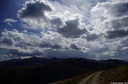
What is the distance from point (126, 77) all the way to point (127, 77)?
544 millimetres

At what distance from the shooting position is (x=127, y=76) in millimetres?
44688

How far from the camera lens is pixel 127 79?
4278 centimetres

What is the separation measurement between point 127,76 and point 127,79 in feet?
6.71

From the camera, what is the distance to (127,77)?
145ft

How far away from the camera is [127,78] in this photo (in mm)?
43469

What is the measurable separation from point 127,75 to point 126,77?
102 centimetres

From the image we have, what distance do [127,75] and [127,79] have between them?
285 cm

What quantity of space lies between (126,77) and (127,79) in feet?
6.20

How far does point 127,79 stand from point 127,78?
0.73 metres

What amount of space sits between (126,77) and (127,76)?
1.17ft

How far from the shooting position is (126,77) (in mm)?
44625
